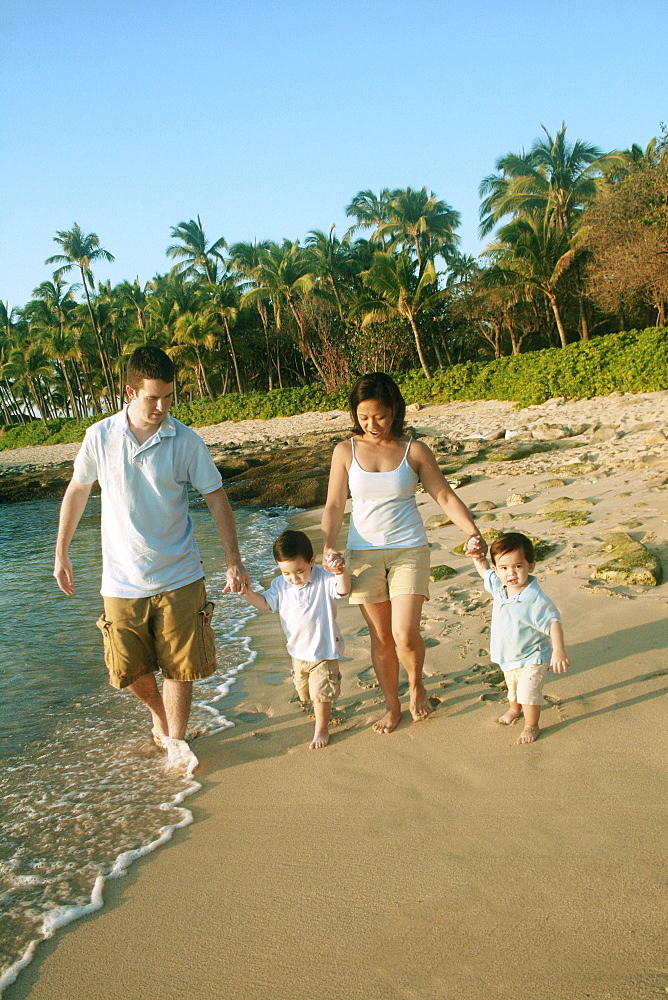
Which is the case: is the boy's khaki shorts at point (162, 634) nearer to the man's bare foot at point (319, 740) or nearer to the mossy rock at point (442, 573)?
the man's bare foot at point (319, 740)

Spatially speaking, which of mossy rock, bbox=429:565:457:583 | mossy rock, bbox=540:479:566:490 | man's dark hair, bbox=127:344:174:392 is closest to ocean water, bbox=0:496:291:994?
mossy rock, bbox=429:565:457:583

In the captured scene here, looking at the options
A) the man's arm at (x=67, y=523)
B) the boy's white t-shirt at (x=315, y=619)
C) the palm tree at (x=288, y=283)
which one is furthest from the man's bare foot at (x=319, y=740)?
the palm tree at (x=288, y=283)

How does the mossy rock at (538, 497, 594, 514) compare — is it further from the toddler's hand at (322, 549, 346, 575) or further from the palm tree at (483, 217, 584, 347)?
the palm tree at (483, 217, 584, 347)

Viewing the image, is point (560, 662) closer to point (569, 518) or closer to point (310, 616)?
point (310, 616)

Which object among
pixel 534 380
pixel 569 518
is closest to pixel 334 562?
pixel 569 518

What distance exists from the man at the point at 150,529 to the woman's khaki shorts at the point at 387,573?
0.55 m

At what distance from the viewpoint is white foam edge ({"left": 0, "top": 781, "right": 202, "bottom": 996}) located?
2.45m

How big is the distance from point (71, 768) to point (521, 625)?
2462mm

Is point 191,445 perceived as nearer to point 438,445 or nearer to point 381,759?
point 381,759

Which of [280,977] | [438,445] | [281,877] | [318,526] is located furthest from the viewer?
[438,445]

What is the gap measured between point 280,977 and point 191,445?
7.00 ft

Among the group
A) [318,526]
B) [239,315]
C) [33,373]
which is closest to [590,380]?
[318,526]

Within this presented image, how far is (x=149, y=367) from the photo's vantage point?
3.30 m

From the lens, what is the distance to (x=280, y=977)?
7.22 feet
